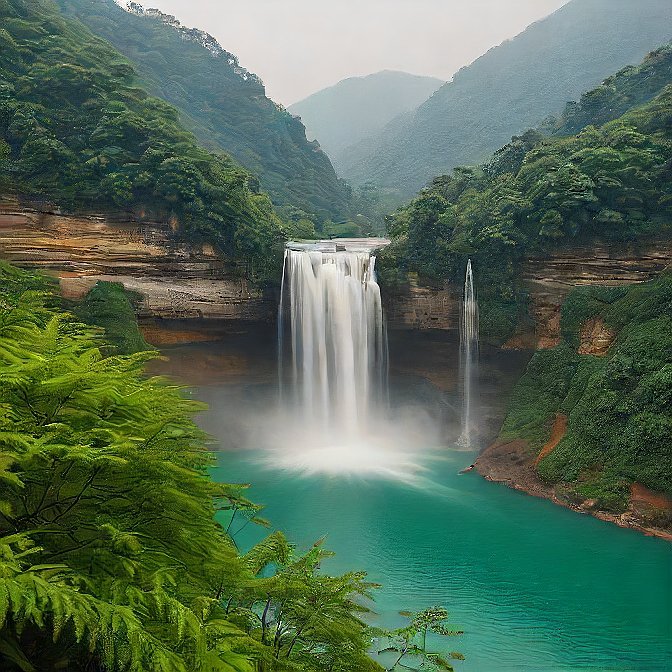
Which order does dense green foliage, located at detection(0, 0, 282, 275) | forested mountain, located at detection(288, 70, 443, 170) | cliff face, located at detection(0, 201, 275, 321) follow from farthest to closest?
forested mountain, located at detection(288, 70, 443, 170) < dense green foliage, located at detection(0, 0, 282, 275) < cliff face, located at detection(0, 201, 275, 321)

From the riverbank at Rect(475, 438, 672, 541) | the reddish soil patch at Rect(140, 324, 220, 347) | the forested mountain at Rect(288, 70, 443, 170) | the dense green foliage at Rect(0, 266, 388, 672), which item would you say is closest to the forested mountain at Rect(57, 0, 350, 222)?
the reddish soil patch at Rect(140, 324, 220, 347)

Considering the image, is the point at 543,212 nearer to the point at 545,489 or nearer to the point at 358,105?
the point at 545,489

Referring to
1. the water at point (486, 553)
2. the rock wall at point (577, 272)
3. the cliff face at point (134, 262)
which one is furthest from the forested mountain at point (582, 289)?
the cliff face at point (134, 262)

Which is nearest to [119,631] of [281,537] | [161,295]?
[281,537]

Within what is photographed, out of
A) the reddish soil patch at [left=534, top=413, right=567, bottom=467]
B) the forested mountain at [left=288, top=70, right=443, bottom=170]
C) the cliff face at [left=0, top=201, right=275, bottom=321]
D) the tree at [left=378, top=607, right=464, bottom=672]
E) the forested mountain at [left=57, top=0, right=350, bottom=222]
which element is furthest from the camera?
the forested mountain at [left=288, top=70, right=443, bottom=170]

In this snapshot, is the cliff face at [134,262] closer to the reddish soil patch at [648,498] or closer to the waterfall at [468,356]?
the waterfall at [468,356]

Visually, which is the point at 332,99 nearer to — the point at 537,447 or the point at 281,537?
the point at 537,447

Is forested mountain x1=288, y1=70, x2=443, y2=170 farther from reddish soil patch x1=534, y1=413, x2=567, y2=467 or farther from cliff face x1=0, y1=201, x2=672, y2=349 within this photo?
reddish soil patch x1=534, y1=413, x2=567, y2=467
